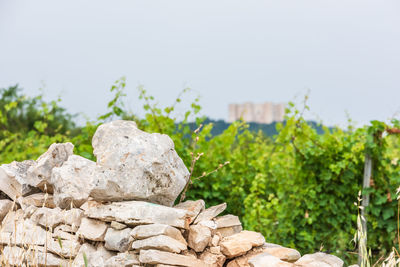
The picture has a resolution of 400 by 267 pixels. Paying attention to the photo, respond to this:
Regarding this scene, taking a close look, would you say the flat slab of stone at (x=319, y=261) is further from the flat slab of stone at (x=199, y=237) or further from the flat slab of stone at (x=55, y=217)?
the flat slab of stone at (x=55, y=217)

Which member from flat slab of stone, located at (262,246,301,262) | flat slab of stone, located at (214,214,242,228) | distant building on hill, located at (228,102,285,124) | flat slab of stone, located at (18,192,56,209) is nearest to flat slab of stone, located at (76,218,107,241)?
flat slab of stone, located at (18,192,56,209)

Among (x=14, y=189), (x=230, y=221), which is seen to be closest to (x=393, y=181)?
(x=230, y=221)

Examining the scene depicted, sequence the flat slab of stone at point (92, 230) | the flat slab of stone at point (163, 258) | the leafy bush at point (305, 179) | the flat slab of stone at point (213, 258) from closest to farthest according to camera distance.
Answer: the flat slab of stone at point (163, 258) < the flat slab of stone at point (213, 258) < the flat slab of stone at point (92, 230) < the leafy bush at point (305, 179)

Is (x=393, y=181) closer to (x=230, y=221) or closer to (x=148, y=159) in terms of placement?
(x=230, y=221)

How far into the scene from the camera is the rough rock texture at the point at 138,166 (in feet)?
10.8

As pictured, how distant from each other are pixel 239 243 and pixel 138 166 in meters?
0.97

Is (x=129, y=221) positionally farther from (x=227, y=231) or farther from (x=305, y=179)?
(x=305, y=179)

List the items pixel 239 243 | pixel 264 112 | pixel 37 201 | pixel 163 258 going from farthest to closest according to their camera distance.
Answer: pixel 264 112 → pixel 37 201 → pixel 239 243 → pixel 163 258

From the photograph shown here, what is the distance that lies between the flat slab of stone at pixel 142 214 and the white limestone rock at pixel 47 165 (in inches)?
33.4

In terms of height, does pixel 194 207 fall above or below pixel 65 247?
above

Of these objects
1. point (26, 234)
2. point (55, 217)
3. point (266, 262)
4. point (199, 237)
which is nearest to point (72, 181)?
point (55, 217)

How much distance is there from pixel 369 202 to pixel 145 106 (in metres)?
3.16

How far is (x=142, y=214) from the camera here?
318 cm

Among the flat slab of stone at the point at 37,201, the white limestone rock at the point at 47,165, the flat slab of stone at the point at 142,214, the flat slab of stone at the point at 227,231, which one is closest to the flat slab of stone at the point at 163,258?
the flat slab of stone at the point at 142,214
